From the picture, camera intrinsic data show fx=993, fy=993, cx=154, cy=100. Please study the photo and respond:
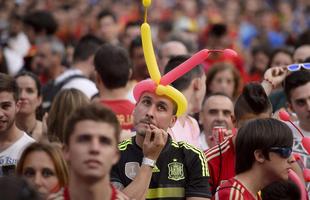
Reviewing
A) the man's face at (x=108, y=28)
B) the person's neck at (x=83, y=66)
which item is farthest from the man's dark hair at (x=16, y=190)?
the man's face at (x=108, y=28)

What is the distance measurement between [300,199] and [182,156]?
1.00 meters

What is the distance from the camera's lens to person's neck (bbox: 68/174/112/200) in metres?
6.27

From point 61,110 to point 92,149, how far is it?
3283 mm

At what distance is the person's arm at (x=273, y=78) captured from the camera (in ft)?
32.7

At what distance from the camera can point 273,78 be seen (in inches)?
396

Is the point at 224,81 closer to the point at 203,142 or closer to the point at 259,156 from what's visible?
the point at 203,142

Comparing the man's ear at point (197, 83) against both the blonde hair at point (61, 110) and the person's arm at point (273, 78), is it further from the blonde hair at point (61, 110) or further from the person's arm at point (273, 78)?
the blonde hair at point (61, 110)

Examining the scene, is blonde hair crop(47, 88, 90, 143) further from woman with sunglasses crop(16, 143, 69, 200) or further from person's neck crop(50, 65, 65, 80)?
person's neck crop(50, 65, 65, 80)

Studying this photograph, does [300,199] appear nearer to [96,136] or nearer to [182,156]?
[182,156]

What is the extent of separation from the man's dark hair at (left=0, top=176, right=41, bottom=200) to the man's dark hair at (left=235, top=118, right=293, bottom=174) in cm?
244

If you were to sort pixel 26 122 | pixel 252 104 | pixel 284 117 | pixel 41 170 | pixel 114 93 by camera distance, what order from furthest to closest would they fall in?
pixel 26 122, pixel 114 93, pixel 252 104, pixel 284 117, pixel 41 170

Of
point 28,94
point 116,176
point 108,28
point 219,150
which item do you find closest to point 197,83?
point 219,150

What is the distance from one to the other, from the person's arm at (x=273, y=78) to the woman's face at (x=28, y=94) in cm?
243

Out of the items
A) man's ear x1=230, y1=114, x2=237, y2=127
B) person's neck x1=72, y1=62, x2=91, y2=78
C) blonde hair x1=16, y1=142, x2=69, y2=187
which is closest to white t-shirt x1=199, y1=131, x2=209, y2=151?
man's ear x1=230, y1=114, x2=237, y2=127
